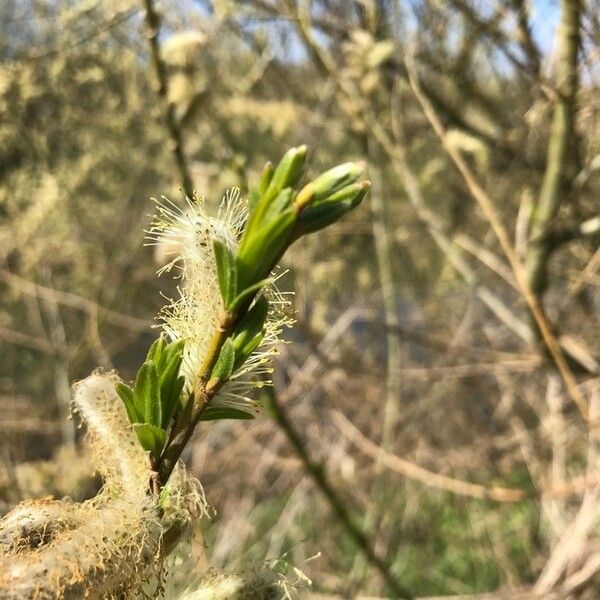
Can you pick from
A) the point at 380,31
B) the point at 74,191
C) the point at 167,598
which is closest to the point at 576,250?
the point at 380,31

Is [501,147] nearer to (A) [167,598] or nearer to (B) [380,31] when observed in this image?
(B) [380,31]

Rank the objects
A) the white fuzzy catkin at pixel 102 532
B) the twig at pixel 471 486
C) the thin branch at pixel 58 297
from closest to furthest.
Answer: the white fuzzy catkin at pixel 102 532 < the twig at pixel 471 486 < the thin branch at pixel 58 297

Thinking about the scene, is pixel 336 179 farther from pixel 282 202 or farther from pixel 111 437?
pixel 111 437

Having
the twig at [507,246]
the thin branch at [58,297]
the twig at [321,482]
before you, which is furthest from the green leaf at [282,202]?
the thin branch at [58,297]

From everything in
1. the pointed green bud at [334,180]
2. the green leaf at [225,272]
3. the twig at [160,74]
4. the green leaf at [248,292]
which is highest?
the twig at [160,74]

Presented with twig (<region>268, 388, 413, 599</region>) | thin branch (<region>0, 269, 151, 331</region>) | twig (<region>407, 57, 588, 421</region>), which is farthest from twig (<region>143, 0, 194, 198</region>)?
thin branch (<region>0, 269, 151, 331</region>)

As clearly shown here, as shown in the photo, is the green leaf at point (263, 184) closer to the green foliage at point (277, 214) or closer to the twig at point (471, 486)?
the green foliage at point (277, 214)
